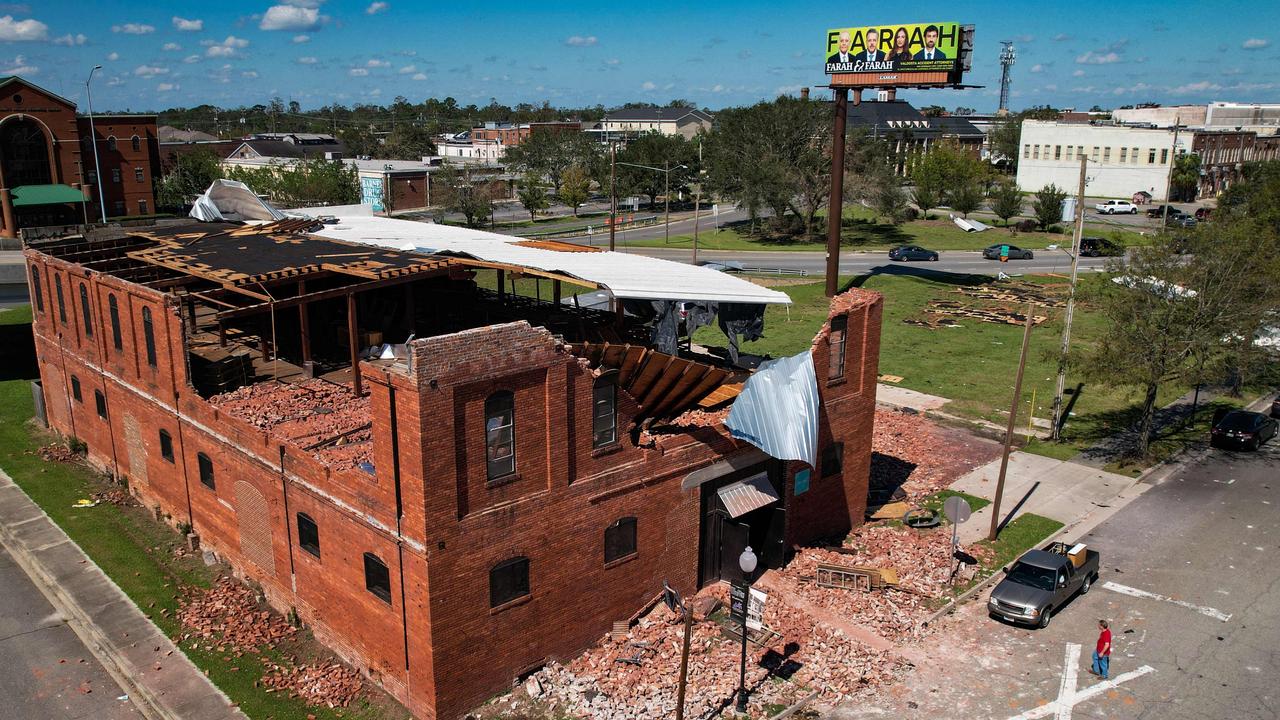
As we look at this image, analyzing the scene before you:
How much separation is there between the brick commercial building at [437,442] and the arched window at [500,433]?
0.06 metres

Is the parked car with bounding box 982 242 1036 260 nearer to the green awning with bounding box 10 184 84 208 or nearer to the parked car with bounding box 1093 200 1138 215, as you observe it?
the parked car with bounding box 1093 200 1138 215

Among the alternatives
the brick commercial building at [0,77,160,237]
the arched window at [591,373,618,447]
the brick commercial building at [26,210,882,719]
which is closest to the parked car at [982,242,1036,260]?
the brick commercial building at [26,210,882,719]

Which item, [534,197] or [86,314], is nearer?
[86,314]

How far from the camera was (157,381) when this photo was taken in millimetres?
26016

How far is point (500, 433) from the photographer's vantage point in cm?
1803

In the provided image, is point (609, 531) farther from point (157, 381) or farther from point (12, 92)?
point (12, 92)

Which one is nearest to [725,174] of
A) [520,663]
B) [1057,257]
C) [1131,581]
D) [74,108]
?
[1057,257]

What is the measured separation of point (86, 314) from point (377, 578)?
18.3 m

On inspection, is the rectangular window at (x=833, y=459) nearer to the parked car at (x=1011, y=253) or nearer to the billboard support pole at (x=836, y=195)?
the billboard support pole at (x=836, y=195)

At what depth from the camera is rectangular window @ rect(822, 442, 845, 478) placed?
25.7 m

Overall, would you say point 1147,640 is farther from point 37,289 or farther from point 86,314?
point 37,289

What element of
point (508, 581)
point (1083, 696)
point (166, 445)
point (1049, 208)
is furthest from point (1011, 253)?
point (166, 445)

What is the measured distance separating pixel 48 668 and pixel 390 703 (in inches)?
346

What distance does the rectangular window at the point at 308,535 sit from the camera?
20.7 meters
